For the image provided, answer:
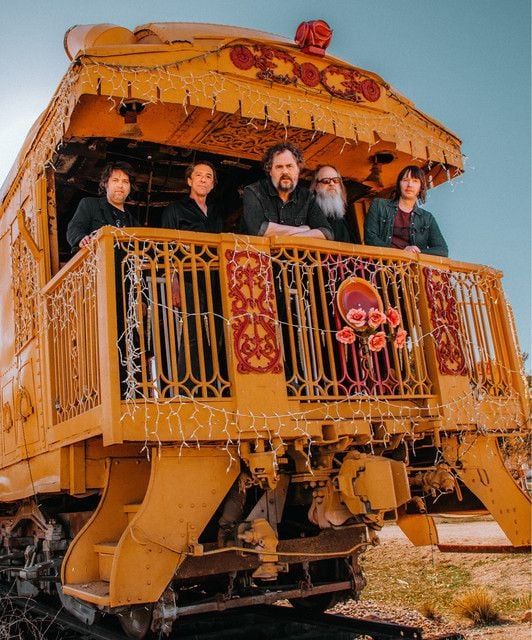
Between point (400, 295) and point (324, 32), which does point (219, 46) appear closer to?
point (324, 32)

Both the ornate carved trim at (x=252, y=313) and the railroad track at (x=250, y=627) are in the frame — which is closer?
the ornate carved trim at (x=252, y=313)

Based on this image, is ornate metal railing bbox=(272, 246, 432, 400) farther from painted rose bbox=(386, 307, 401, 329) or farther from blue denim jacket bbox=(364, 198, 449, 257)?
blue denim jacket bbox=(364, 198, 449, 257)

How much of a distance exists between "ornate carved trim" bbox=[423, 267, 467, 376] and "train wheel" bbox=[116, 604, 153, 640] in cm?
245

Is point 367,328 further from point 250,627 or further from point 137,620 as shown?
point 250,627

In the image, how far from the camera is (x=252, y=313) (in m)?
4.33

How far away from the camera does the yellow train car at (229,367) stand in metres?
4.11

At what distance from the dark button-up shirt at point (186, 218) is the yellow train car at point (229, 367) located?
0.33 meters

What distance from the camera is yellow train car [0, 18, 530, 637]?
411cm

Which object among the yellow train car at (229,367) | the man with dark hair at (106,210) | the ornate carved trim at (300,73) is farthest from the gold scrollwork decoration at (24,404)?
the ornate carved trim at (300,73)

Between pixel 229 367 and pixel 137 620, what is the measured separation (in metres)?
1.74

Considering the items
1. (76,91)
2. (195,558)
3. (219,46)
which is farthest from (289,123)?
(195,558)

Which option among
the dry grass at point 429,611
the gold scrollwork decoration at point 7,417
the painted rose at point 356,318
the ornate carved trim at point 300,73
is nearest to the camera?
the painted rose at point 356,318

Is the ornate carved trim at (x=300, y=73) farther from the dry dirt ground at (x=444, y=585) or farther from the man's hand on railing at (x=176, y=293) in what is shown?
the dry dirt ground at (x=444, y=585)

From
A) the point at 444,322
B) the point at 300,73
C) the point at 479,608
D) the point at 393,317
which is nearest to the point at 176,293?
the point at 393,317
